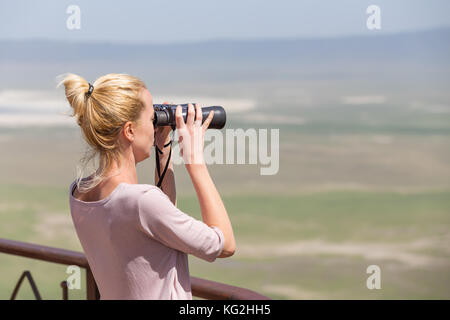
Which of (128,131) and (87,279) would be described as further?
(87,279)

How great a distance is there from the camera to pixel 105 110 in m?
0.99

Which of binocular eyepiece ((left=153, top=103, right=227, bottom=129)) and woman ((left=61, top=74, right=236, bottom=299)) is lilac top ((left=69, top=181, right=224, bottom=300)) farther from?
binocular eyepiece ((left=153, top=103, right=227, bottom=129))

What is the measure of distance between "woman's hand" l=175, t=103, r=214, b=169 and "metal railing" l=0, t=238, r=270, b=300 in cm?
37

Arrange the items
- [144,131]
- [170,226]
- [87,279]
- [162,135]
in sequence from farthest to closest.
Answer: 1. [87,279]
2. [162,135]
3. [144,131]
4. [170,226]

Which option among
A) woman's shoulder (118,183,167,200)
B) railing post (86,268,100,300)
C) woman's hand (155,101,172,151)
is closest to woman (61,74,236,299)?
woman's shoulder (118,183,167,200)

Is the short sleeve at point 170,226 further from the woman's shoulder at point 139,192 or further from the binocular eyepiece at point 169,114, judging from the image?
the binocular eyepiece at point 169,114

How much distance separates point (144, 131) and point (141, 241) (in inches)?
7.7

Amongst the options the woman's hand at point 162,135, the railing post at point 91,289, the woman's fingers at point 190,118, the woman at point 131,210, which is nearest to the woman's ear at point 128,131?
the woman at point 131,210

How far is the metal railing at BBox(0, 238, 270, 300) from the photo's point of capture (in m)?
1.28

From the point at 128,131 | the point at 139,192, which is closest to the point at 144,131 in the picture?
the point at 128,131

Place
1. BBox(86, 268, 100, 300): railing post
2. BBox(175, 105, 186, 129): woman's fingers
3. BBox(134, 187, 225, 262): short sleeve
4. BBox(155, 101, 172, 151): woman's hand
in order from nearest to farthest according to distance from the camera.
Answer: BBox(134, 187, 225, 262): short sleeve → BBox(175, 105, 186, 129): woman's fingers → BBox(155, 101, 172, 151): woman's hand → BBox(86, 268, 100, 300): railing post

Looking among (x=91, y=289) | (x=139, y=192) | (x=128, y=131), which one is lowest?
(x=91, y=289)

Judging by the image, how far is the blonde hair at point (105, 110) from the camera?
0.99m

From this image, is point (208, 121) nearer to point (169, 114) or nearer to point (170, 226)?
point (169, 114)
